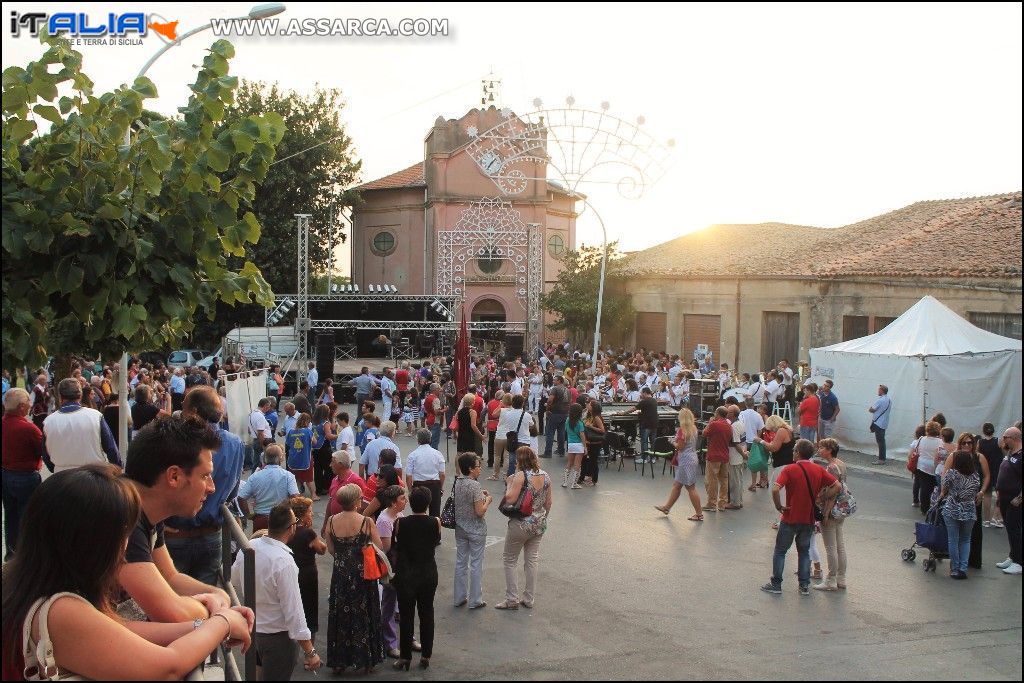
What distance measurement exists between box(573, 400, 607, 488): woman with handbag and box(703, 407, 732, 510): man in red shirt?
2.26m

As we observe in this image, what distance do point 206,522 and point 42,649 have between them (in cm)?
352

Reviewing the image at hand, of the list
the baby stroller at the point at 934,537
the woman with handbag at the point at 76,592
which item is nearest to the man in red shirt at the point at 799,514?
the baby stroller at the point at 934,537

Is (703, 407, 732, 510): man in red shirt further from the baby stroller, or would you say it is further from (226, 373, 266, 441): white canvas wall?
(226, 373, 266, 441): white canvas wall

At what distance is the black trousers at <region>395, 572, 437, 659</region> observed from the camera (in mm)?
7340

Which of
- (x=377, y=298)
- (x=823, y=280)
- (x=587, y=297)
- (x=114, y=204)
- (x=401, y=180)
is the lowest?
(x=114, y=204)

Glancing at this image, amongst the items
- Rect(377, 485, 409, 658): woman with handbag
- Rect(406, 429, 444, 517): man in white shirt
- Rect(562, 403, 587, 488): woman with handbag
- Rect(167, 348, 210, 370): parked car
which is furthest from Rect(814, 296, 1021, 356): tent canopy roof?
Rect(167, 348, 210, 370): parked car

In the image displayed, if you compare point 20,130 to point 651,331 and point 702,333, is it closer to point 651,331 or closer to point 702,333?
point 702,333

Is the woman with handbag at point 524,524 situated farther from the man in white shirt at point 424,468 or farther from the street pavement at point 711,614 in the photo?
the man in white shirt at point 424,468

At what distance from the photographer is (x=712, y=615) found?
28.0 ft

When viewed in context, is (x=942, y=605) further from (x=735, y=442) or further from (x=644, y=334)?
(x=644, y=334)

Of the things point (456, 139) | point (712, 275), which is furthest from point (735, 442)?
point (456, 139)

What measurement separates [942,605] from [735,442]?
462cm

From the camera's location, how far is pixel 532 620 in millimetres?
8414

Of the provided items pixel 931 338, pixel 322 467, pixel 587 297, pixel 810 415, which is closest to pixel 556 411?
pixel 810 415
